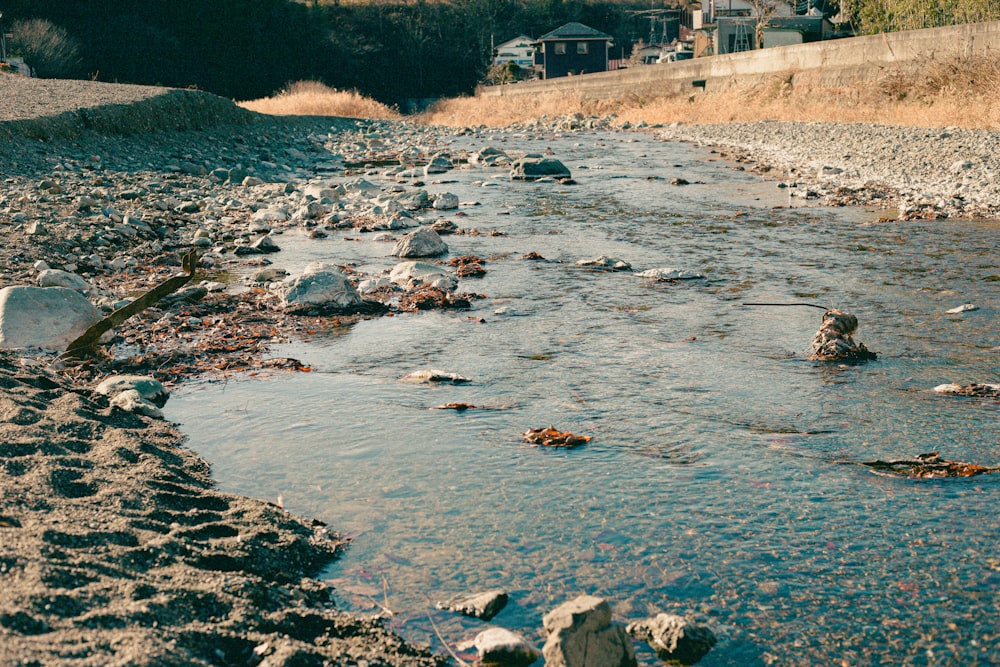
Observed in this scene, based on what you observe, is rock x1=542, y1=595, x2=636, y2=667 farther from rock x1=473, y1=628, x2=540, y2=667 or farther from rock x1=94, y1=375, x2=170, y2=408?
rock x1=94, y1=375, x2=170, y2=408

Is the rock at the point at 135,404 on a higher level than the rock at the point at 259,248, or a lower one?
lower

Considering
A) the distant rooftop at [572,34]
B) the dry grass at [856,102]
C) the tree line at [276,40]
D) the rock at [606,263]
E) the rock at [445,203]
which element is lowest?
the rock at [606,263]

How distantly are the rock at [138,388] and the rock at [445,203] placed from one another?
22.7 feet

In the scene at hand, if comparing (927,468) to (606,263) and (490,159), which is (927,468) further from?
(490,159)

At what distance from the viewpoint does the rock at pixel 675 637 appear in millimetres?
2109

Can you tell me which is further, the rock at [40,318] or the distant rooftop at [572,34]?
the distant rooftop at [572,34]

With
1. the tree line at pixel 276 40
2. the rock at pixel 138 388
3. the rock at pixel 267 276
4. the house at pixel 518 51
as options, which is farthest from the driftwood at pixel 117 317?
the house at pixel 518 51

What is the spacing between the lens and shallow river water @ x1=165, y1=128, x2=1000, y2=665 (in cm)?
236

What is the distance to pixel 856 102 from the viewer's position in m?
19.5

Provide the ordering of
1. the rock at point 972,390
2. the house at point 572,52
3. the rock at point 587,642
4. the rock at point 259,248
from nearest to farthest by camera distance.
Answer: the rock at point 587,642 < the rock at point 972,390 < the rock at point 259,248 < the house at point 572,52

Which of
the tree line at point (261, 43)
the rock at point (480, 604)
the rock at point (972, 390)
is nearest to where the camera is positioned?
the rock at point (480, 604)

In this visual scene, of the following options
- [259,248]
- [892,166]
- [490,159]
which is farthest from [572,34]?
[259,248]

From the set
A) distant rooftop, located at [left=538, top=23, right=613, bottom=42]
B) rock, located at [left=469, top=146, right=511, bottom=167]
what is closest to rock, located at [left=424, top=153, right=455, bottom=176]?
rock, located at [left=469, top=146, right=511, bottom=167]

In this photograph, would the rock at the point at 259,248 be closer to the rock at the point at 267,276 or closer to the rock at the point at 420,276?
the rock at the point at 267,276
